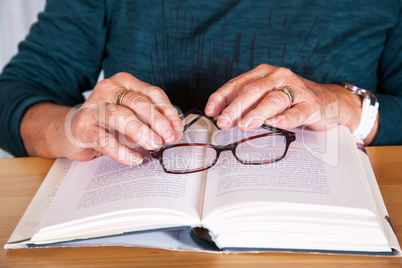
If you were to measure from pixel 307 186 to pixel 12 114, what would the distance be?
81 cm

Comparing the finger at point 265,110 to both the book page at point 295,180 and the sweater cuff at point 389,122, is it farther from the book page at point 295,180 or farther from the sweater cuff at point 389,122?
the sweater cuff at point 389,122

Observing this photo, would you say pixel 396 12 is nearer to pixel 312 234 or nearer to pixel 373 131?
pixel 373 131

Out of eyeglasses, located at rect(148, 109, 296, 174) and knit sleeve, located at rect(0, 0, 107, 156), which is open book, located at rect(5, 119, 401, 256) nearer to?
eyeglasses, located at rect(148, 109, 296, 174)

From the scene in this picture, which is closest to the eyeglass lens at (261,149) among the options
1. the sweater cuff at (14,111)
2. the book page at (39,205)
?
the book page at (39,205)

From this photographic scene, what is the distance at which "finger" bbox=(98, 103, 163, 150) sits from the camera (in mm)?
702

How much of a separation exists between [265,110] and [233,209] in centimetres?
24

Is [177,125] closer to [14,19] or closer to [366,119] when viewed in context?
[366,119]

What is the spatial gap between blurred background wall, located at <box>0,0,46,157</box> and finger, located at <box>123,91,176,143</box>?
1.36 m

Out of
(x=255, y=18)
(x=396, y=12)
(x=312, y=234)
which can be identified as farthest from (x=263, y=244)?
(x=396, y=12)

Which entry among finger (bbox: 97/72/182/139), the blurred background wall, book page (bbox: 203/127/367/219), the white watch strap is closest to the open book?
book page (bbox: 203/127/367/219)

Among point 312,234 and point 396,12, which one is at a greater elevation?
point 396,12

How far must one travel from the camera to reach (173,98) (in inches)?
45.1

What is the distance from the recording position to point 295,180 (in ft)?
2.09

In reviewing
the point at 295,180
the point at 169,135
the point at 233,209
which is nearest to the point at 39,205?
the point at 169,135
